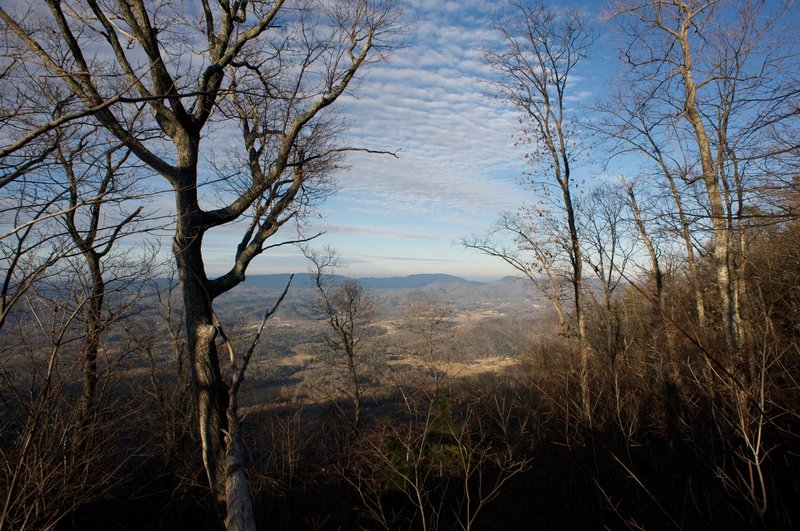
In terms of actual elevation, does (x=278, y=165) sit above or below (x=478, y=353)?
above

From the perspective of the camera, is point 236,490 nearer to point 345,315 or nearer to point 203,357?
point 203,357

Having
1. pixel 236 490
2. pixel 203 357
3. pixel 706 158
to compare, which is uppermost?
pixel 706 158

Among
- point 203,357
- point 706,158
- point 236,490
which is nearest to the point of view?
point 236,490

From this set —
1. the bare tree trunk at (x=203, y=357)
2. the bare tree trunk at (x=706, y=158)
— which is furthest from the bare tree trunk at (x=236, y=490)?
the bare tree trunk at (x=706, y=158)

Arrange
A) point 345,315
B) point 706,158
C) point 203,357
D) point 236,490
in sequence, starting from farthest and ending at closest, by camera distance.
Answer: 1. point 345,315
2. point 706,158
3. point 203,357
4. point 236,490

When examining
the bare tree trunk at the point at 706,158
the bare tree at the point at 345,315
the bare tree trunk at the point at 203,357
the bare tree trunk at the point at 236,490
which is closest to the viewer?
the bare tree trunk at the point at 236,490

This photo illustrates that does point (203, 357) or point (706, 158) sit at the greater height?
point (706, 158)

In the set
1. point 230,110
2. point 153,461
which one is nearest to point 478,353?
point 153,461

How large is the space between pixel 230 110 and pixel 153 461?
11.0m

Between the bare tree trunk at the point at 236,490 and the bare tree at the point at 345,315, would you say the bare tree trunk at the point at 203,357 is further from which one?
the bare tree at the point at 345,315

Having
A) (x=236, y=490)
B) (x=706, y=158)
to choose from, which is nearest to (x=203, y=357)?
(x=236, y=490)

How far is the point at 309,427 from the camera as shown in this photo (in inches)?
640

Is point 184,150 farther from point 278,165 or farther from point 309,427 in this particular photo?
point 309,427

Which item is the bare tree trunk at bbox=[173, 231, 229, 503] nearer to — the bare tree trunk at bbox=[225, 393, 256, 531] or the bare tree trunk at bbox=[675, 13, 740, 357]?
the bare tree trunk at bbox=[225, 393, 256, 531]
